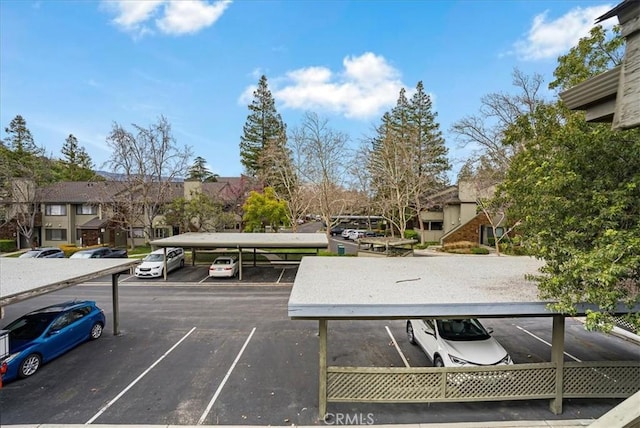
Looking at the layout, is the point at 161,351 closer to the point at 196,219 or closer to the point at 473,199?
the point at 196,219

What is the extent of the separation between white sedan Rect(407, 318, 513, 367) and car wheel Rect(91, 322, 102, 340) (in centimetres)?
1082

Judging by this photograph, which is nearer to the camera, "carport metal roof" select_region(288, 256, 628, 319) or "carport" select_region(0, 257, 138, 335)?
"carport metal roof" select_region(288, 256, 628, 319)

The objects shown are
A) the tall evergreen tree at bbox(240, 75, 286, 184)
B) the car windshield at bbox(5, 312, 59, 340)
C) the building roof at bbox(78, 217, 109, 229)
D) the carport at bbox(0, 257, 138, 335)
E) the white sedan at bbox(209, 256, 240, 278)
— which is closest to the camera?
the carport at bbox(0, 257, 138, 335)

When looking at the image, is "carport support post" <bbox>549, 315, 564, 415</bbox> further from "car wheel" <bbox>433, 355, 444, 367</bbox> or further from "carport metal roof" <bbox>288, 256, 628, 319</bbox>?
"car wheel" <bbox>433, 355, 444, 367</bbox>

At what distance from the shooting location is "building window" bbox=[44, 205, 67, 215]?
36531 mm

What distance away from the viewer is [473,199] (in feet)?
116

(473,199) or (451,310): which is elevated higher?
(473,199)

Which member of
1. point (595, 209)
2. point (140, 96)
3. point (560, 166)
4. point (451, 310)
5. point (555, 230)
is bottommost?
point (451, 310)

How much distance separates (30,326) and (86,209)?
108ft

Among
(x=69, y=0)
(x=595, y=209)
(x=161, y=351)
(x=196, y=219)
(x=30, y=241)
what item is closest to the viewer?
(x=595, y=209)

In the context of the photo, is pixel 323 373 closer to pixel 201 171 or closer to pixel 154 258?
pixel 154 258

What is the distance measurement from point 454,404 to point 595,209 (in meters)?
5.10

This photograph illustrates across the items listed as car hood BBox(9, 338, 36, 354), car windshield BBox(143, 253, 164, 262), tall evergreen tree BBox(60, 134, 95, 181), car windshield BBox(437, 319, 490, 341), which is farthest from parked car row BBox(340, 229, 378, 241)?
tall evergreen tree BBox(60, 134, 95, 181)

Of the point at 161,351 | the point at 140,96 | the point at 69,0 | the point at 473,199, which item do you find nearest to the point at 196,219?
the point at 140,96
